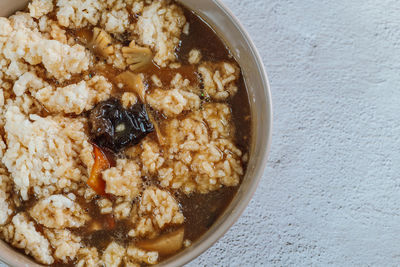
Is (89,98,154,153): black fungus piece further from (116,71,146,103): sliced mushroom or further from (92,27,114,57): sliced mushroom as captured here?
(92,27,114,57): sliced mushroom

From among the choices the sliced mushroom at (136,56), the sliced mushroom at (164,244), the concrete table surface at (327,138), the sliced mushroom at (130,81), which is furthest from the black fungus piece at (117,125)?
the concrete table surface at (327,138)

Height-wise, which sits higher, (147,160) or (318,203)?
(147,160)

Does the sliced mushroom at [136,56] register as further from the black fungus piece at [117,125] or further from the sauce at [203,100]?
the black fungus piece at [117,125]

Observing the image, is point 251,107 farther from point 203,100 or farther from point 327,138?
point 327,138

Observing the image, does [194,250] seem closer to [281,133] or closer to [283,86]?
[281,133]

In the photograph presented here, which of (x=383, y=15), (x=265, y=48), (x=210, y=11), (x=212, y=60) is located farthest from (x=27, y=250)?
(x=383, y=15)
